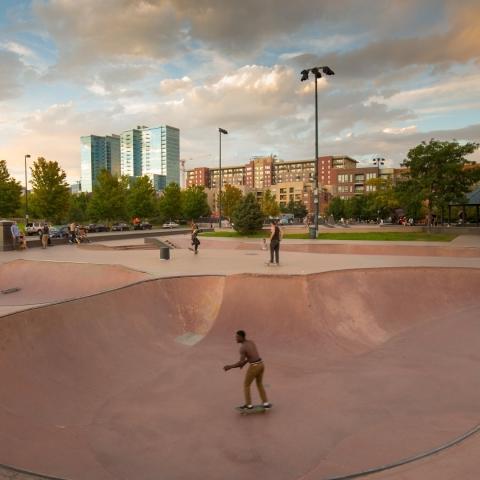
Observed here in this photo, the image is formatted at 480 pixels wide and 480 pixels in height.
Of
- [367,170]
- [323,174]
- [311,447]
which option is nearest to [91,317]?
[311,447]

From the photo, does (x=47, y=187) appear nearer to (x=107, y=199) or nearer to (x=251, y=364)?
(x=107, y=199)

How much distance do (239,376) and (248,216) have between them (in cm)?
2256

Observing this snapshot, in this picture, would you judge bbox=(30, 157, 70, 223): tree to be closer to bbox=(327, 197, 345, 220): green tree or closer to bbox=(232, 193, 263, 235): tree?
bbox=(232, 193, 263, 235): tree

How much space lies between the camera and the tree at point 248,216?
3061cm

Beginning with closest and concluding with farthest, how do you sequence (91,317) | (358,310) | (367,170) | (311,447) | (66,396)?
1. (311,447)
2. (66,396)
3. (91,317)
4. (358,310)
5. (367,170)

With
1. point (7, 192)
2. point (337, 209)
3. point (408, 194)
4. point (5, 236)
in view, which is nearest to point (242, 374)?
point (5, 236)

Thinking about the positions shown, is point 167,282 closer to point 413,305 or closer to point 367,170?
point 413,305

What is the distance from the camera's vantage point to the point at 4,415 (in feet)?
19.4

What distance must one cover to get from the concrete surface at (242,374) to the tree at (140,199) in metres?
43.6

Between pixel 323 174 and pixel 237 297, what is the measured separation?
180 m

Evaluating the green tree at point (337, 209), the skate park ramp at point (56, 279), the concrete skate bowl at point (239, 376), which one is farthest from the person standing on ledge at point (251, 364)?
the green tree at point (337, 209)

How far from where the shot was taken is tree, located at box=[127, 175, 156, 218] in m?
56.7

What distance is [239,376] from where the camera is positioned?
847 centimetres

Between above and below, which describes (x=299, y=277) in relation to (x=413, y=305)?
above
